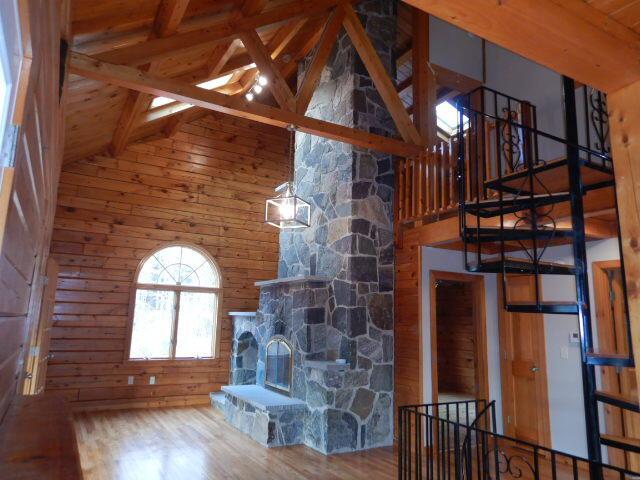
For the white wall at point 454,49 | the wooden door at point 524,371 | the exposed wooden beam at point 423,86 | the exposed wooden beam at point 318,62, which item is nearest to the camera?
the exposed wooden beam at point 318,62

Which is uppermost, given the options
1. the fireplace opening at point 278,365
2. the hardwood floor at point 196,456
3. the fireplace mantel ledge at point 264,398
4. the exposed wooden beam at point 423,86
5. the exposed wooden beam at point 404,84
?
the exposed wooden beam at point 404,84

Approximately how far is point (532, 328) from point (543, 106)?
287 cm

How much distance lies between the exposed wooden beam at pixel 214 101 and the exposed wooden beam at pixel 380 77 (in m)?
0.24

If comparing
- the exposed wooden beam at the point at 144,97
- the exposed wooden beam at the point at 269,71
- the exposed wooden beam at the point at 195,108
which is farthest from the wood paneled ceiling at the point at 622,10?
the exposed wooden beam at the point at 195,108

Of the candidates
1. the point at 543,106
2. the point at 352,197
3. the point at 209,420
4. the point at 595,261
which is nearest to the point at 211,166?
the point at 352,197

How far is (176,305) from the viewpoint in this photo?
7.32m

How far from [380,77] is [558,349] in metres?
3.88

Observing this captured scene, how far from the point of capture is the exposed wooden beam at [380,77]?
5586 millimetres

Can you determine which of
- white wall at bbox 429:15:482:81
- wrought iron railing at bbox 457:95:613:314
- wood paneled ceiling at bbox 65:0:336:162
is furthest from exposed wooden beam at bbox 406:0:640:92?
white wall at bbox 429:15:482:81

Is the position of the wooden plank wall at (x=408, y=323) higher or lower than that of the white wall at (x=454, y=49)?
lower

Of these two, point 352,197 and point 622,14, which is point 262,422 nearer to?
point 352,197

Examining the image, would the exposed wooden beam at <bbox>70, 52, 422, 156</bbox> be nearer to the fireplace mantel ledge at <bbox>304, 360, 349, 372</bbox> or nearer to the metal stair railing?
the metal stair railing

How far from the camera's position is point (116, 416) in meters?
6.20

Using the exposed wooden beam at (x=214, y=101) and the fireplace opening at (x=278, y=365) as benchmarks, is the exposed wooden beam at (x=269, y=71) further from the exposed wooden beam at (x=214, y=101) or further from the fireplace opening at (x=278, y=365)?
the fireplace opening at (x=278, y=365)
